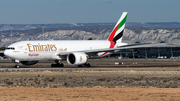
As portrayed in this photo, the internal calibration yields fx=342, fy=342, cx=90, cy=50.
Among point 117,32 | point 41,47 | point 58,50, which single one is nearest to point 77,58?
point 58,50

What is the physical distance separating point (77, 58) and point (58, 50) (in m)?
3.75

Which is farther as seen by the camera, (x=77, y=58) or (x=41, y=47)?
(x=41, y=47)

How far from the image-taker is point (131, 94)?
23.0m

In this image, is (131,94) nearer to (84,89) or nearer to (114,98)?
(114,98)

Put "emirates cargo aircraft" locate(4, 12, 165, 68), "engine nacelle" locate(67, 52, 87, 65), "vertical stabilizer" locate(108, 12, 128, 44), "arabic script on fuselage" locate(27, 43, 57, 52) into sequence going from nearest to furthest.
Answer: "emirates cargo aircraft" locate(4, 12, 165, 68) → "arabic script on fuselage" locate(27, 43, 57, 52) → "engine nacelle" locate(67, 52, 87, 65) → "vertical stabilizer" locate(108, 12, 128, 44)

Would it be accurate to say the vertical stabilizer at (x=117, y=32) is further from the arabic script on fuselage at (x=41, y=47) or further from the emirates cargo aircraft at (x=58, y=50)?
the arabic script on fuselage at (x=41, y=47)

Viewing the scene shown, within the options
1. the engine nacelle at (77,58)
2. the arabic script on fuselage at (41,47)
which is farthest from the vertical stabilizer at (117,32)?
the arabic script on fuselage at (41,47)

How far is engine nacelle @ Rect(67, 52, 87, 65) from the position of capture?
48188 mm

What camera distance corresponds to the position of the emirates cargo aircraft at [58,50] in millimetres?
47469

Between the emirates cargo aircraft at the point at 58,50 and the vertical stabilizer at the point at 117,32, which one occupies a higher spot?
the vertical stabilizer at the point at 117,32

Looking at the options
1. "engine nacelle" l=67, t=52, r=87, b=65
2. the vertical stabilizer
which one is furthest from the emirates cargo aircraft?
the vertical stabilizer

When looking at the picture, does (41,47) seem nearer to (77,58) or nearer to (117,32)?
(77,58)

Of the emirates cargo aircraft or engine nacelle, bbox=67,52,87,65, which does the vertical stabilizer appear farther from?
engine nacelle, bbox=67,52,87,65

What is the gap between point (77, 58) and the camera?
48.2 metres
